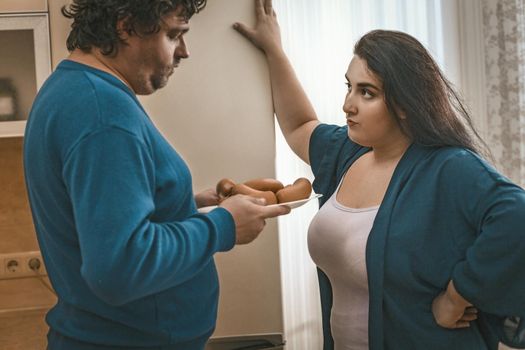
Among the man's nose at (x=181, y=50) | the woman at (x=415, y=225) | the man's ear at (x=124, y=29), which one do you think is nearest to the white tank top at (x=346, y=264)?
the woman at (x=415, y=225)

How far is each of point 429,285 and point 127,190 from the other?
2.91 feet

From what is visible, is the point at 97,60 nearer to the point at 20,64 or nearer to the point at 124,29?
the point at 124,29

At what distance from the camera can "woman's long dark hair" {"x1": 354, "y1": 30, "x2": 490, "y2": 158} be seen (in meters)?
1.60

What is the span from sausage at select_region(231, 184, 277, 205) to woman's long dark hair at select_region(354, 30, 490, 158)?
0.40 m

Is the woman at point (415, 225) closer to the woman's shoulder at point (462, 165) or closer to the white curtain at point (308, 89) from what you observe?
the woman's shoulder at point (462, 165)

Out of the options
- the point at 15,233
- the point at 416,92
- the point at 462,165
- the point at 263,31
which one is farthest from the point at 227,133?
the point at 15,233

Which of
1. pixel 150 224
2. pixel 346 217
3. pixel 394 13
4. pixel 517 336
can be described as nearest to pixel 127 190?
pixel 150 224

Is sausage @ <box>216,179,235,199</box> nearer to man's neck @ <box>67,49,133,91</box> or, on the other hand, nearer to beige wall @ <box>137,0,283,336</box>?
beige wall @ <box>137,0,283,336</box>

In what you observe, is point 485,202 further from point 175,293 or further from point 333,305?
point 175,293

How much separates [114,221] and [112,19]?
357 millimetres

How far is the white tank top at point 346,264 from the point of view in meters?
1.64

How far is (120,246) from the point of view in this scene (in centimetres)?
94

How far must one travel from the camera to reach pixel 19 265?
2.46 metres

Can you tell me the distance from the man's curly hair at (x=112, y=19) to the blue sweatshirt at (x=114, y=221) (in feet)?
0.17
